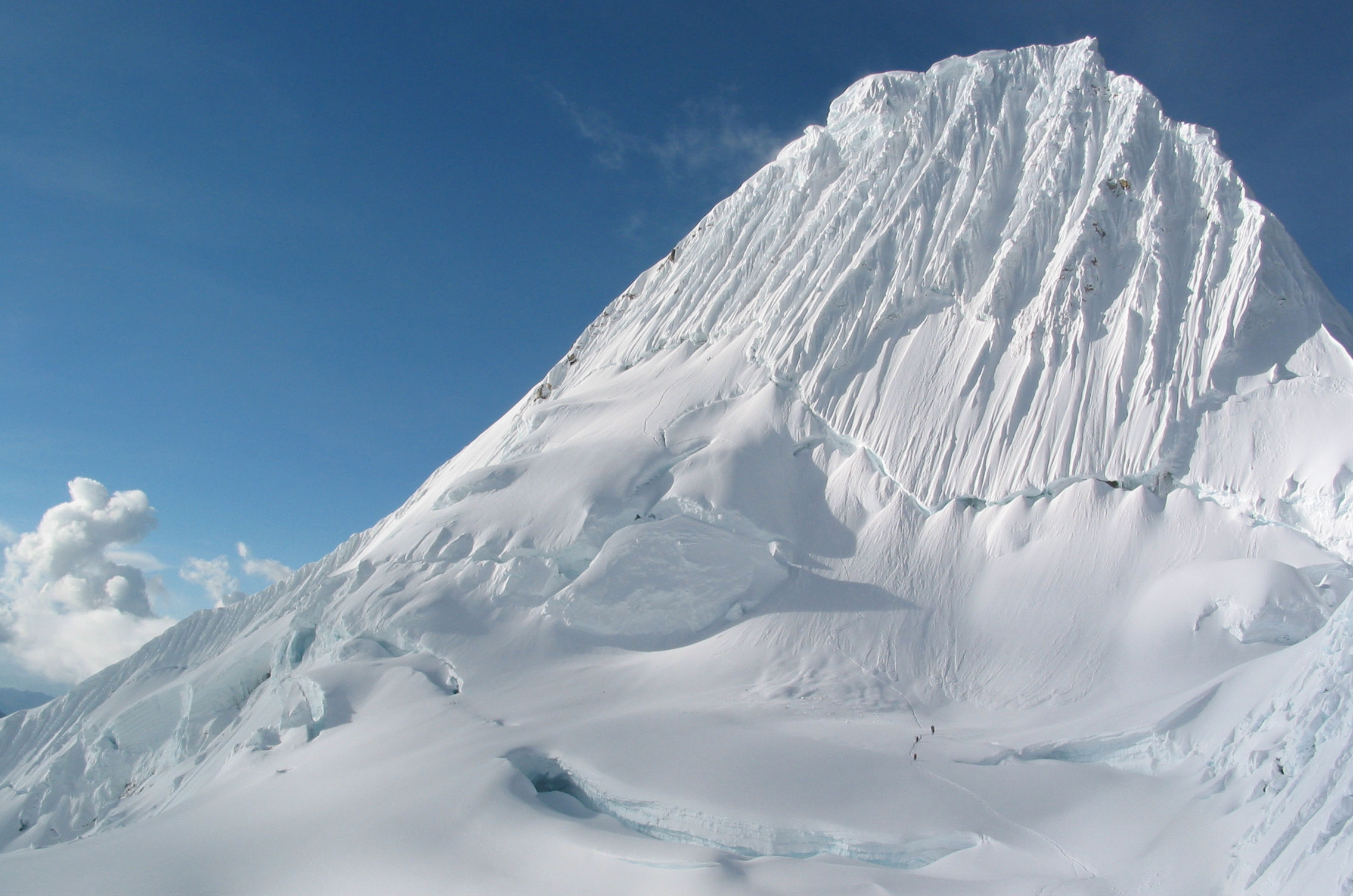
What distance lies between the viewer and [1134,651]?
38.3 ft

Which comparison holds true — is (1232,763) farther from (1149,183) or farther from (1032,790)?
(1149,183)

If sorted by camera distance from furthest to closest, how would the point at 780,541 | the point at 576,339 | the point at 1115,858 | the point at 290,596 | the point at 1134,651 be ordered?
1. the point at 576,339
2. the point at 290,596
3. the point at 780,541
4. the point at 1134,651
5. the point at 1115,858

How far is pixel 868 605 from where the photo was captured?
13586mm

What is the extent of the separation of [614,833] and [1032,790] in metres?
4.57

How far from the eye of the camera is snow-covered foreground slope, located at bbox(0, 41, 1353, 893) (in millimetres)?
8719

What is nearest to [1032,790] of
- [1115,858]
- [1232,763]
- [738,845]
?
[1115,858]

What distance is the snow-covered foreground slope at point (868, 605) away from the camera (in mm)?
8719

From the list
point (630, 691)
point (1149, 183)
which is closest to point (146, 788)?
point (630, 691)

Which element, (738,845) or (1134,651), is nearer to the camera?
(738,845)

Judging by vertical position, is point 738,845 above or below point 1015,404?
below

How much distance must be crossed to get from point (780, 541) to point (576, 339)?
484 inches

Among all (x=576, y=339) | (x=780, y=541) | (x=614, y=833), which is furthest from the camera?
(x=576, y=339)

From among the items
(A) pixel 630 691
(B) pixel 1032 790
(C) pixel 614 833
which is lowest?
(C) pixel 614 833

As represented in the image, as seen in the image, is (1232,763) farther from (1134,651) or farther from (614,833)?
(614,833)
